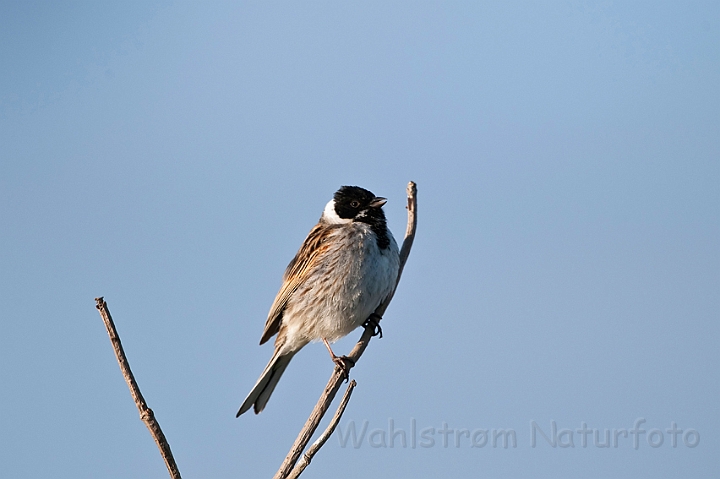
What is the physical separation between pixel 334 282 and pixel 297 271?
0.49 meters

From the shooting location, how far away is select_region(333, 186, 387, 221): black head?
6.50 m

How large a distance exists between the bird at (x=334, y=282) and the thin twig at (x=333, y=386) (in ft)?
0.60

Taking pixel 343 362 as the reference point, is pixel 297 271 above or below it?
above

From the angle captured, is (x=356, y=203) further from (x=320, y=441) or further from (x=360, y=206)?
(x=320, y=441)

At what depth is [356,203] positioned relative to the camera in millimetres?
6574

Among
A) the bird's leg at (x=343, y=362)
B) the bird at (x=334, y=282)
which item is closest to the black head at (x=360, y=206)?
the bird at (x=334, y=282)

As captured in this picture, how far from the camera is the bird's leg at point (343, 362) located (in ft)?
14.6

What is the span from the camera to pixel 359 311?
19.6ft

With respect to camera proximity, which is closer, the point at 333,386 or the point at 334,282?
the point at 333,386

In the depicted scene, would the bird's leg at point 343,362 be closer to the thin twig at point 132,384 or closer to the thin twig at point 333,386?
the thin twig at point 333,386

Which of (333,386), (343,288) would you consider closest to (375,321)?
(343,288)

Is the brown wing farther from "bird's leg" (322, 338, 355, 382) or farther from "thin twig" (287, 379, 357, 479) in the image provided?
"thin twig" (287, 379, 357, 479)

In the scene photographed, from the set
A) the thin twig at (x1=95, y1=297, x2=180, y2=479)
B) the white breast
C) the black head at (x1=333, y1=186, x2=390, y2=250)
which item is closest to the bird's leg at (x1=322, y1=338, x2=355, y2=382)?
the white breast

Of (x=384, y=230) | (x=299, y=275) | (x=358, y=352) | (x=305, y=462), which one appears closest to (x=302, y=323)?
A: (x=299, y=275)
